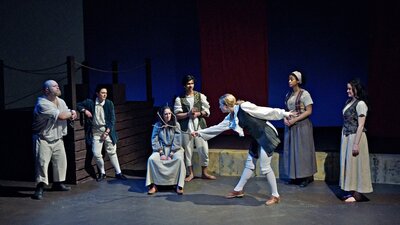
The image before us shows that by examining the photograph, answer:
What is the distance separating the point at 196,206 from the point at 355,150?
186cm

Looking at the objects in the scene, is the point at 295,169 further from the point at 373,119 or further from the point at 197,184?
the point at 373,119

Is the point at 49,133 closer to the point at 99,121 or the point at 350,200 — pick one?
the point at 99,121

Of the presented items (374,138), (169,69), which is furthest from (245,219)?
(169,69)

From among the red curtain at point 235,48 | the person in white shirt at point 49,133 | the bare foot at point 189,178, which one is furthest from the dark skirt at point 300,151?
the person in white shirt at point 49,133

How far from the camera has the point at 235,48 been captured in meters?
8.44

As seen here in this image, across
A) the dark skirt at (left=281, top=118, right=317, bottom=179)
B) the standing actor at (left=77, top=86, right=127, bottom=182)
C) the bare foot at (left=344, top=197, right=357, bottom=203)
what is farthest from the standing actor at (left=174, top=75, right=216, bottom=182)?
the bare foot at (left=344, top=197, right=357, bottom=203)

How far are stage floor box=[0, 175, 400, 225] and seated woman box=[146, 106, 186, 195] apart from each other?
0.54ft

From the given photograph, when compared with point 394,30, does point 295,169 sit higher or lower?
lower

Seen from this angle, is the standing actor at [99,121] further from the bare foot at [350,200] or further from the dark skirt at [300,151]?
the bare foot at [350,200]

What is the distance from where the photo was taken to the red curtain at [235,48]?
8344mm

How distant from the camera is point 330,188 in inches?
266

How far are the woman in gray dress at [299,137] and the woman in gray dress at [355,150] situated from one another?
0.68m

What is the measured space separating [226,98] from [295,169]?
4.97ft

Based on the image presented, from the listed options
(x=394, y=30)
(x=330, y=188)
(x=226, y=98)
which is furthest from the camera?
(x=394, y=30)
